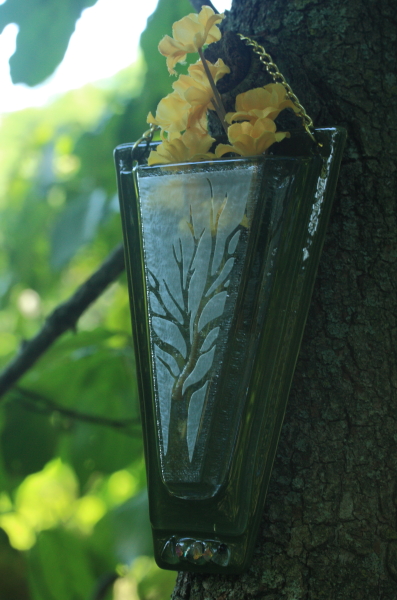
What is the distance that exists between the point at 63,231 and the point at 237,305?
57 centimetres

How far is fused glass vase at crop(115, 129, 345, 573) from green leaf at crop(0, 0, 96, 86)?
37 cm

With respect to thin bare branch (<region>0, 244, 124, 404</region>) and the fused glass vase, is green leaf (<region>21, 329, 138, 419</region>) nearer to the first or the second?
thin bare branch (<region>0, 244, 124, 404</region>)

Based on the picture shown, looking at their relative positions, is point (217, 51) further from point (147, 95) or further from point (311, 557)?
point (147, 95)

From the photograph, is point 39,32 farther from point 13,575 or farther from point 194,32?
point 13,575

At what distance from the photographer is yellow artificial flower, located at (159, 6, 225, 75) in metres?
0.30

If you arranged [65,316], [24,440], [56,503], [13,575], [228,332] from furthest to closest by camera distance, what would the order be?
1. [56,503]
2. [13,575]
3. [24,440]
4. [65,316]
5. [228,332]

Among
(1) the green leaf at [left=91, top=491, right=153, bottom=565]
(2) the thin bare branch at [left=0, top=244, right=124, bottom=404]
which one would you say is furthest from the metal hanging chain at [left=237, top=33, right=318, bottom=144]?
(1) the green leaf at [left=91, top=491, right=153, bottom=565]

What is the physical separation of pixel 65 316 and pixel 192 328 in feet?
0.98

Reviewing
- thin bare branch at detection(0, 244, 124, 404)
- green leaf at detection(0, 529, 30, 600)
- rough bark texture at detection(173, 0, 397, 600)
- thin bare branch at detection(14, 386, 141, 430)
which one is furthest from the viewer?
green leaf at detection(0, 529, 30, 600)

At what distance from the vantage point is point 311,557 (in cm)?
27

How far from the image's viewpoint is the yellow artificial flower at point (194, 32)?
0.30m

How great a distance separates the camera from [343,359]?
31 cm

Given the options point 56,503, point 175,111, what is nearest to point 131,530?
point 175,111

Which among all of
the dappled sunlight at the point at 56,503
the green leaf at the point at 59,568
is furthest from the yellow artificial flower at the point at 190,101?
the dappled sunlight at the point at 56,503
